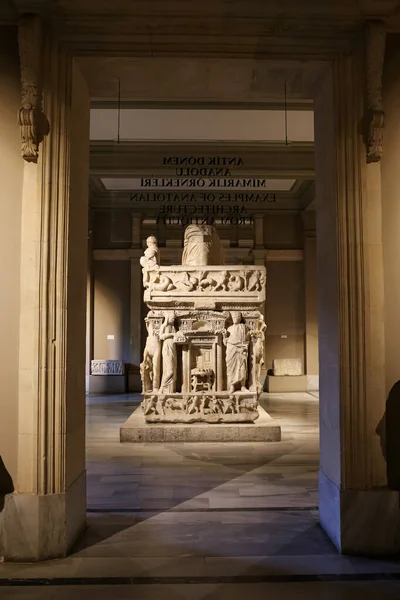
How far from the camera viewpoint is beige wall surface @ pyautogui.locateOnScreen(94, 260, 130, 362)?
1351 centimetres

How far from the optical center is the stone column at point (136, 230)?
1378 cm

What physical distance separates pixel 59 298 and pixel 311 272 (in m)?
11.4

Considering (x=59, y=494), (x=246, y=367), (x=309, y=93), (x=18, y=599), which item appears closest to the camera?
(x=18, y=599)

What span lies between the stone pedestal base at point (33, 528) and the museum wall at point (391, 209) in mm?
2138

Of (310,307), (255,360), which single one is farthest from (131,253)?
(255,360)

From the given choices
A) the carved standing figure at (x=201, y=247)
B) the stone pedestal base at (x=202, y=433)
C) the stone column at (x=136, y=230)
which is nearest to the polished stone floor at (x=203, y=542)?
the stone pedestal base at (x=202, y=433)

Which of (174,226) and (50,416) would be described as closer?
(50,416)

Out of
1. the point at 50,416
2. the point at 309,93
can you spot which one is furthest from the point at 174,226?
the point at 50,416

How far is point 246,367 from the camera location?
7.32 m

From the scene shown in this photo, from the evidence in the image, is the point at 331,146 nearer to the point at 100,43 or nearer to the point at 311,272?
the point at 100,43

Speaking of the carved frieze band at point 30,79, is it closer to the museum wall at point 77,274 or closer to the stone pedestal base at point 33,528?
the museum wall at point 77,274

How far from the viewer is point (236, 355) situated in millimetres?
7180

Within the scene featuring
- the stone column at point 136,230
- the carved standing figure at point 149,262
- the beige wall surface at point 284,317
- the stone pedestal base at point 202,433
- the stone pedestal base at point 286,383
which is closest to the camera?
the stone pedestal base at point 202,433

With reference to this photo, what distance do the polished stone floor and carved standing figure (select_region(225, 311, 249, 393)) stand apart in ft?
5.07
